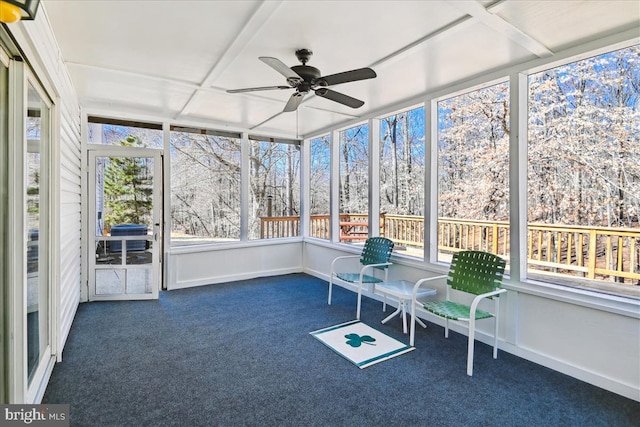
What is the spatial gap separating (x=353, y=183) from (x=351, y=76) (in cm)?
333

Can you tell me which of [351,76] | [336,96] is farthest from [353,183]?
[351,76]

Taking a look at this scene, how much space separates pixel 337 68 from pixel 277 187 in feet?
10.3

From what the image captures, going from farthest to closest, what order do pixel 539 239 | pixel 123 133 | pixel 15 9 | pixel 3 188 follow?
pixel 123 133 < pixel 539 239 < pixel 3 188 < pixel 15 9

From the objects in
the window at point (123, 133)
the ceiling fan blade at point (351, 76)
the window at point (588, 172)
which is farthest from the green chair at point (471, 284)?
the window at point (123, 133)

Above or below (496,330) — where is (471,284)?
above

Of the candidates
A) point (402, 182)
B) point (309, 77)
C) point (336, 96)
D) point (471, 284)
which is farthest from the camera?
point (402, 182)

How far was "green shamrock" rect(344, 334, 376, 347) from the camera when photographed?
2.97m

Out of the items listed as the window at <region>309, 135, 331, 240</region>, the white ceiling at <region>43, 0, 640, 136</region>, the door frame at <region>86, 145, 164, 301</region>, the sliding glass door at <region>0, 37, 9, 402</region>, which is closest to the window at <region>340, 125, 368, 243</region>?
the window at <region>309, 135, 331, 240</region>

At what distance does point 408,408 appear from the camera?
6.76 feet

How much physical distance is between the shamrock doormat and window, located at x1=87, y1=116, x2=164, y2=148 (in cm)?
360

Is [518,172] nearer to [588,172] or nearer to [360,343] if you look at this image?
[588,172]

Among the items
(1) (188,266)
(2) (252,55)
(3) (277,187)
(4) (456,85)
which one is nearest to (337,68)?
(2) (252,55)

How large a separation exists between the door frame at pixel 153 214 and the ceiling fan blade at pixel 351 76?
3076 millimetres

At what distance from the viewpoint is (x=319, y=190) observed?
589cm
